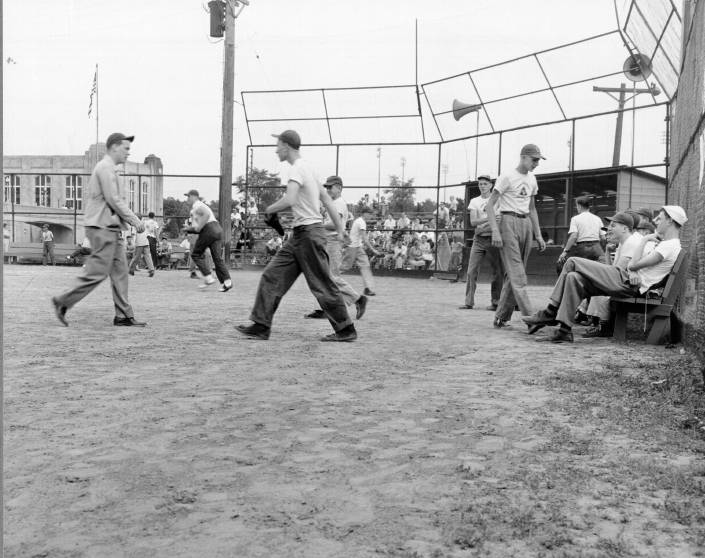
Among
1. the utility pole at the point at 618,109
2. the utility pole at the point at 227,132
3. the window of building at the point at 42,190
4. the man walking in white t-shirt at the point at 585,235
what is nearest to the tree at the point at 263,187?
the utility pole at the point at 227,132

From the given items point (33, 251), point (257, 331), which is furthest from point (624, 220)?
point (33, 251)

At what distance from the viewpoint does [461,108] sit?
20.9 meters

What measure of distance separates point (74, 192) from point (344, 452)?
25.6m

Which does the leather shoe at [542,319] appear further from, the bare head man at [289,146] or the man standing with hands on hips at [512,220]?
the bare head man at [289,146]

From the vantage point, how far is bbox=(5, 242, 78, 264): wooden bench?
30.4m

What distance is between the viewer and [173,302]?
12414 mm

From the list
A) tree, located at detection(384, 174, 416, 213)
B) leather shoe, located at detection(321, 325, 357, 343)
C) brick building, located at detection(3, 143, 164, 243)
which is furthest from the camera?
brick building, located at detection(3, 143, 164, 243)

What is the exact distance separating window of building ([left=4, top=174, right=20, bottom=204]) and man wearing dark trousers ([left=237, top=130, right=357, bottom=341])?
17.9 m

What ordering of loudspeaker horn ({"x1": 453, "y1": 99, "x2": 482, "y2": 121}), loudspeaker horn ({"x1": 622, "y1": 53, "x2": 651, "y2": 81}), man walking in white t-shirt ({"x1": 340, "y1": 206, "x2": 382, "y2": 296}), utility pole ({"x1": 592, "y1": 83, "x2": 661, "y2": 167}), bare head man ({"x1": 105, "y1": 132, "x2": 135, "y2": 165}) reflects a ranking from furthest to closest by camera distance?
loudspeaker horn ({"x1": 453, "y1": 99, "x2": 482, "y2": 121}), utility pole ({"x1": 592, "y1": 83, "x2": 661, "y2": 167}), loudspeaker horn ({"x1": 622, "y1": 53, "x2": 651, "y2": 81}), man walking in white t-shirt ({"x1": 340, "y1": 206, "x2": 382, "y2": 296}), bare head man ({"x1": 105, "y1": 132, "x2": 135, "y2": 165})

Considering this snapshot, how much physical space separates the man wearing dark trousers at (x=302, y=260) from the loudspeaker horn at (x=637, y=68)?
33.3ft

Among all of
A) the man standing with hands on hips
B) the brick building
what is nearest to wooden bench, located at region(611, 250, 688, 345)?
the man standing with hands on hips

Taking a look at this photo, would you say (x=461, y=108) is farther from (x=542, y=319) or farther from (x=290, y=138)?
(x=290, y=138)

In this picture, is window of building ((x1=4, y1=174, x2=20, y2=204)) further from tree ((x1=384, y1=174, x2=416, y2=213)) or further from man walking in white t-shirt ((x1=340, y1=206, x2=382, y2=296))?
man walking in white t-shirt ((x1=340, y1=206, x2=382, y2=296))

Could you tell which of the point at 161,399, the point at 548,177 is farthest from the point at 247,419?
the point at 548,177
